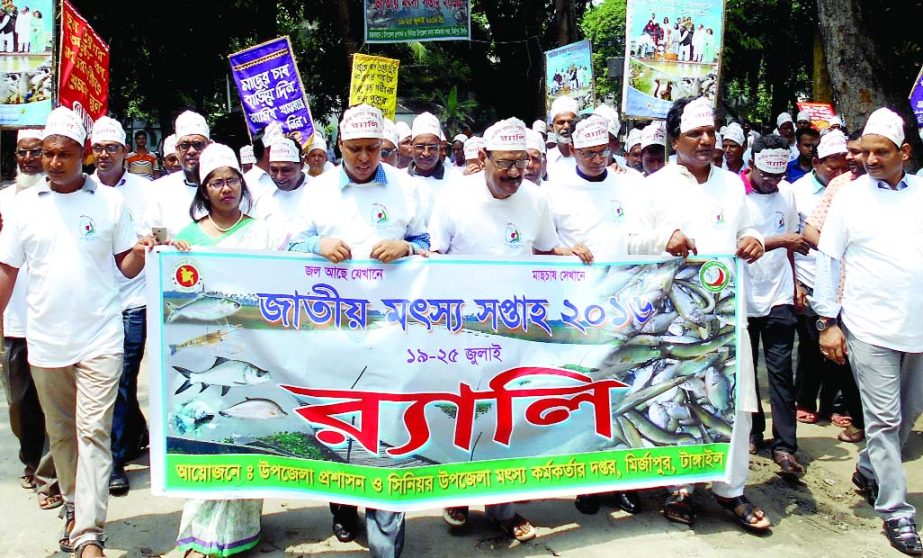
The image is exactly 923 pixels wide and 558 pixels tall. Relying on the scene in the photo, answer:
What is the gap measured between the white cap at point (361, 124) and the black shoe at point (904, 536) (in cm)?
332

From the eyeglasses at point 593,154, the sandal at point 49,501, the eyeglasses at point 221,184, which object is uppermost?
the eyeglasses at point 593,154

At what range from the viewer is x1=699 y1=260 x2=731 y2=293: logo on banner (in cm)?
447

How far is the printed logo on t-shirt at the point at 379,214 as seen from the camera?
4.27 metres

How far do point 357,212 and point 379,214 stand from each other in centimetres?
11

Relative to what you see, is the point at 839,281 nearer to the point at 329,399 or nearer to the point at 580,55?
the point at 329,399

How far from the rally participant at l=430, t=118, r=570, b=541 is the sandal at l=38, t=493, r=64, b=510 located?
89.1 inches

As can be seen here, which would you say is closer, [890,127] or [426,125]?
[890,127]

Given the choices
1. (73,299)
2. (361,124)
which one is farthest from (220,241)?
(361,124)

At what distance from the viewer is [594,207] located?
473cm

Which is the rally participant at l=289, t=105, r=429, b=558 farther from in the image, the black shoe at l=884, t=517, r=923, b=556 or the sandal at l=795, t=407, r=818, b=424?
the sandal at l=795, t=407, r=818, b=424

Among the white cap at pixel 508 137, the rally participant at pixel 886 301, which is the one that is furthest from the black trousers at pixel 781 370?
the white cap at pixel 508 137

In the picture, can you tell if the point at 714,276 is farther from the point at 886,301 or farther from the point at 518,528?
the point at 518,528

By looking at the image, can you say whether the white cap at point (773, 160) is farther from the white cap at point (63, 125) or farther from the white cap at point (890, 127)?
the white cap at point (63, 125)

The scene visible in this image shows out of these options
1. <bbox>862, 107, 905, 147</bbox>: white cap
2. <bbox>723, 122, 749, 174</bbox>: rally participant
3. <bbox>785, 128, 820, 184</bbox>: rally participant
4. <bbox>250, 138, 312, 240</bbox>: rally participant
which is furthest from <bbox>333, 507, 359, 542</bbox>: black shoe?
<bbox>785, 128, 820, 184</bbox>: rally participant
